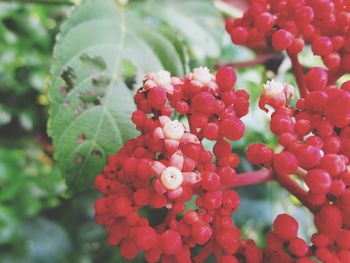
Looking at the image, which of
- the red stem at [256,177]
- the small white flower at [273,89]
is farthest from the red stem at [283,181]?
the small white flower at [273,89]

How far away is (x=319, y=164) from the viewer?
0.54 meters

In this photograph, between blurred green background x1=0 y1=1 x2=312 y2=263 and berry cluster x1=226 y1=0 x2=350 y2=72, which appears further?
blurred green background x1=0 y1=1 x2=312 y2=263

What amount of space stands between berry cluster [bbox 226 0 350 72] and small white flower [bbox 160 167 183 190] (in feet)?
0.76

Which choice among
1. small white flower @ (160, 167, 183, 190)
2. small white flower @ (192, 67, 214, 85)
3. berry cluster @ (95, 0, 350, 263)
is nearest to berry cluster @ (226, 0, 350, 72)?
berry cluster @ (95, 0, 350, 263)

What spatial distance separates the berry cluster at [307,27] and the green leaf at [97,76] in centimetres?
17

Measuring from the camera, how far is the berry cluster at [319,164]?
1.75 ft

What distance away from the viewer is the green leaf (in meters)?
0.74

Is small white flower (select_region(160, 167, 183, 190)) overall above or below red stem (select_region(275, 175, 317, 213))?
above

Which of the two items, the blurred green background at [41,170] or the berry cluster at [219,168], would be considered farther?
the blurred green background at [41,170]

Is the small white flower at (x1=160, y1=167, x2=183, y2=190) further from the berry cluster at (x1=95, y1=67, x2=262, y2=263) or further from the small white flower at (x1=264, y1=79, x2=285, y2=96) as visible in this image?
the small white flower at (x1=264, y1=79, x2=285, y2=96)

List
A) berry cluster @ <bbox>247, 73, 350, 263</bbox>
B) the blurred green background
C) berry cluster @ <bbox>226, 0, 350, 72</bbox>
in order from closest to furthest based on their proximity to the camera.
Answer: berry cluster @ <bbox>247, 73, 350, 263</bbox>, berry cluster @ <bbox>226, 0, 350, 72</bbox>, the blurred green background

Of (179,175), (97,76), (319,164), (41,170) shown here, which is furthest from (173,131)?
(41,170)

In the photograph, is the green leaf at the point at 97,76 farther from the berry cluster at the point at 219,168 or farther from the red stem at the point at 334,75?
the red stem at the point at 334,75

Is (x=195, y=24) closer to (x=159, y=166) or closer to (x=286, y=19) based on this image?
(x=286, y=19)
